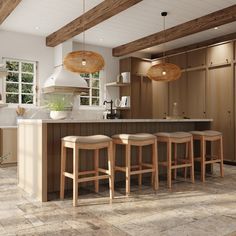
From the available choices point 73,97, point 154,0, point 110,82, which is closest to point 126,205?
point 154,0

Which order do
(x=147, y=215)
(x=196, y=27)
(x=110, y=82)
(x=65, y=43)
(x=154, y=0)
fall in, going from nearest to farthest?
1. (x=147, y=215)
2. (x=154, y=0)
3. (x=196, y=27)
4. (x=65, y=43)
5. (x=110, y=82)

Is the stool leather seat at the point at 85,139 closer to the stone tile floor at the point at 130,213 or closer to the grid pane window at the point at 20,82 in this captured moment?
the stone tile floor at the point at 130,213

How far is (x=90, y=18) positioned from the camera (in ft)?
16.0

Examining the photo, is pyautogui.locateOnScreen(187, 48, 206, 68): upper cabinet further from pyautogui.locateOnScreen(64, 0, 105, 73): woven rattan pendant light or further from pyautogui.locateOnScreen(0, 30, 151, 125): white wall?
pyautogui.locateOnScreen(64, 0, 105, 73): woven rattan pendant light

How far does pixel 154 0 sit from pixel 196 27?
1130 millimetres

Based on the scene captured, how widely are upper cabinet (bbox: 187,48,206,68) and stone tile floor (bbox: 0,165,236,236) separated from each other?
3393 mm

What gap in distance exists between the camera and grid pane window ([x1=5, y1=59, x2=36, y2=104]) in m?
6.12

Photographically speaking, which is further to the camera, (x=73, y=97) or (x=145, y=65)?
(x=145, y=65)

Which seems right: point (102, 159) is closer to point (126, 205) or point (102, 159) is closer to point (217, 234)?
point (126, 205)

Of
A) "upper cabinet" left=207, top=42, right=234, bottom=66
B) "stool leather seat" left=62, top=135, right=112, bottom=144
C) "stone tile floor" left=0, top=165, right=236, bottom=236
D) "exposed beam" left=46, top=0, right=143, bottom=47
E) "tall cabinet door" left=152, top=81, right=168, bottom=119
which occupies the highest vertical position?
"exposed beam" left=46, top=0, right=143, bottom=47

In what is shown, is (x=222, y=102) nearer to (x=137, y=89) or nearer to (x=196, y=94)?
(x=196, y=94)

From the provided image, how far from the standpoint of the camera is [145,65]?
24.8ft

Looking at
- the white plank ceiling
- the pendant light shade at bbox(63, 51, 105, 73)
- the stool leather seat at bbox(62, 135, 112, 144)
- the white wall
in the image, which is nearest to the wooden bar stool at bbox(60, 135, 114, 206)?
the stool leather seat at bbox(62, 135, 112, 144)

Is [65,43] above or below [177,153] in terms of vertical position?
above
